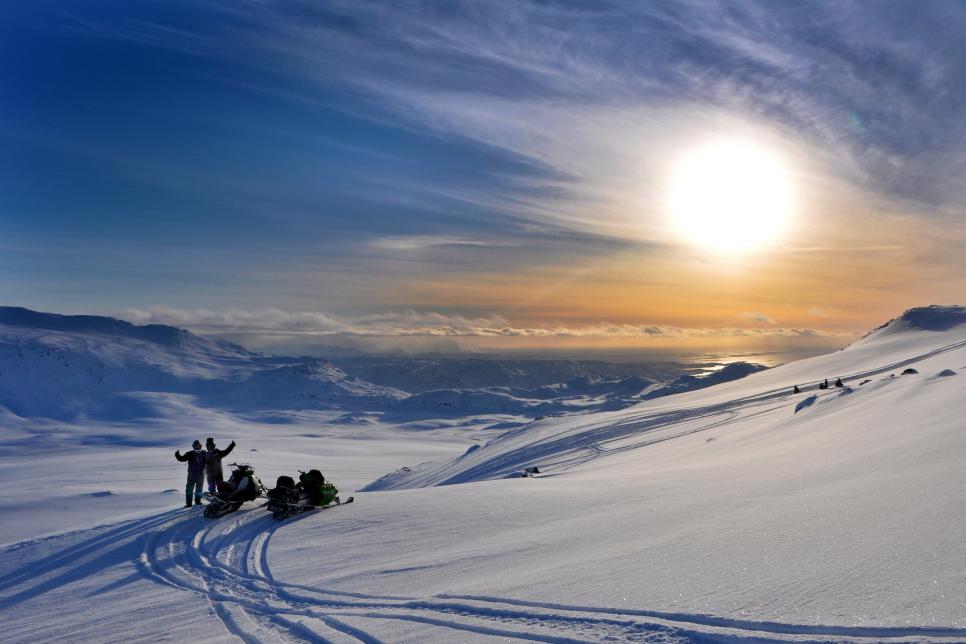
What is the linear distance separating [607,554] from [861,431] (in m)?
9.67

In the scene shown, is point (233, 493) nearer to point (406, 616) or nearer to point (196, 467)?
point (196, 467)

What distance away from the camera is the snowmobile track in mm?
4895

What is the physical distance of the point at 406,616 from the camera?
21.7ft

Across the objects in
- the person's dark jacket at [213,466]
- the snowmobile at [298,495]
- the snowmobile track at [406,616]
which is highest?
the person's dark jacket at [213,466]

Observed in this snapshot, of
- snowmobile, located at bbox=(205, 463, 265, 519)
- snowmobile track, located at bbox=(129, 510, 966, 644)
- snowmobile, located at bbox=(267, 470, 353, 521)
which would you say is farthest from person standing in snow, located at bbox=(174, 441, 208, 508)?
snowmobile track, located at bbox=(129, 510, 966, 644)

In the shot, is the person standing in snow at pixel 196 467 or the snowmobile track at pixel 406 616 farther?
the person standing in snow at pixel 196 467

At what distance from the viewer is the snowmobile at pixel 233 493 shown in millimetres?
13220

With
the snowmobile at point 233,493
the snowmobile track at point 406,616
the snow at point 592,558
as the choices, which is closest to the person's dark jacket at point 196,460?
the snow at point 592,558

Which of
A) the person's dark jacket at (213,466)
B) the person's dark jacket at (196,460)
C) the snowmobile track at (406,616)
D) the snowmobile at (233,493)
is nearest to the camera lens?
the snowmobile track at (406,616)

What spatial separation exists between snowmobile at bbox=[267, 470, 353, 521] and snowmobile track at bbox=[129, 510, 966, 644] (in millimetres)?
1705

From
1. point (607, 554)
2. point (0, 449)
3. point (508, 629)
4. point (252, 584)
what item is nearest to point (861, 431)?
point (607, 554)

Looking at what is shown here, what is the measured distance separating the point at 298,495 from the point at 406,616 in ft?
22.4

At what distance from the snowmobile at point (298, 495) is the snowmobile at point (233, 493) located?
915mm

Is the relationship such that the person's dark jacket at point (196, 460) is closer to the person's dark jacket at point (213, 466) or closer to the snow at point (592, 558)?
the person's dark jacket at point (213, 466)
